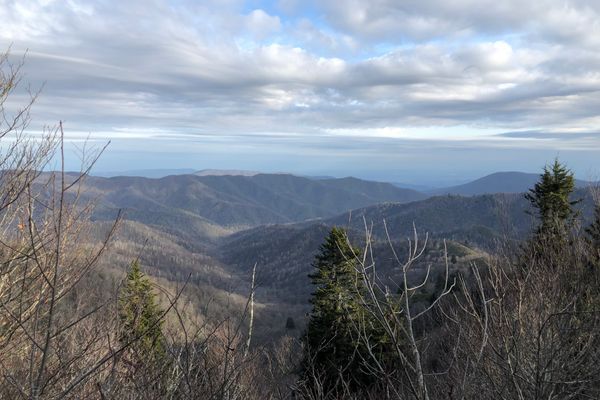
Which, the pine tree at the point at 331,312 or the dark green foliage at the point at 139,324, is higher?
the dark green foliage at the point at 139,324

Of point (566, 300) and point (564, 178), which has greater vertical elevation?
point (564, 178)

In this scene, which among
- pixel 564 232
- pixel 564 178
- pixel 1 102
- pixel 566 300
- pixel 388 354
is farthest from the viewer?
pixel 564 178

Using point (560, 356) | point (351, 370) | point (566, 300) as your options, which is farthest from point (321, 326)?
point (560, 356)

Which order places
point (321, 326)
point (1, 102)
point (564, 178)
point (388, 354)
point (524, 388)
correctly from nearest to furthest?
point (524, 388), point (1, 102), point (388, 354), point (321, 326), point (564, 178)

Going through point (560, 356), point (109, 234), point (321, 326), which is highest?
point (109, 234)

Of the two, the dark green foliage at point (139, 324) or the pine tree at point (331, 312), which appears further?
the pine tree at point (331, 312)

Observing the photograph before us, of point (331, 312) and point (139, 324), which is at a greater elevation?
point (139, 324)

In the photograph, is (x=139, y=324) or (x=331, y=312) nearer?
(x=139, y=324)

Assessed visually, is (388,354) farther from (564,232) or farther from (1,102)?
(1,102)

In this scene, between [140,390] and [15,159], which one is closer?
[140,390]

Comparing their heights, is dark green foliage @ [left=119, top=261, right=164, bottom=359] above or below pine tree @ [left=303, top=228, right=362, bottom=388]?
above

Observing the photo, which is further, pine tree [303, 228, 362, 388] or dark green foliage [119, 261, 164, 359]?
pine tree [303, 228, 362, 388]
